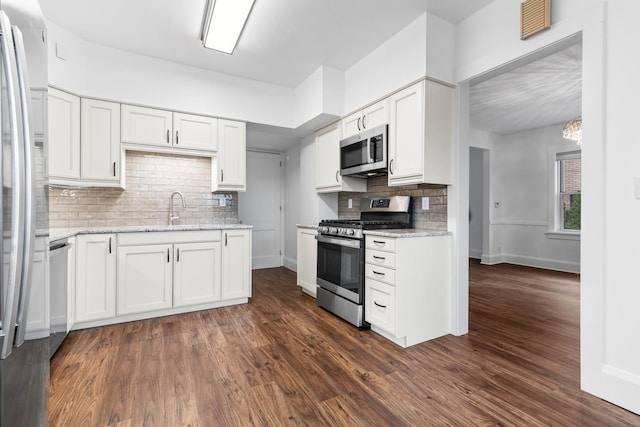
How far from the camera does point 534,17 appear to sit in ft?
6.61

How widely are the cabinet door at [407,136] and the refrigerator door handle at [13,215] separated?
2.39 m

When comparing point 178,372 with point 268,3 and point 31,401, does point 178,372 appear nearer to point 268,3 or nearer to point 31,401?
point 31,401

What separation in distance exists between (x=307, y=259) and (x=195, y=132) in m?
1.99

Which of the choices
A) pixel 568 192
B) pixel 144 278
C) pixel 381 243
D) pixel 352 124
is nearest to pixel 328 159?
pixel 352 124

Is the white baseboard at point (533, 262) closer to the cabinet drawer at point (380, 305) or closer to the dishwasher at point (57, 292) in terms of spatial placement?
the cabinet drawer at point (380, 305)

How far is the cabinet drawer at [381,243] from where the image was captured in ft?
8.02

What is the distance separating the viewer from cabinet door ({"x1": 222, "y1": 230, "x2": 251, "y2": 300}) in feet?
11.0

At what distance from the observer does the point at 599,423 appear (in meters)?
1.52

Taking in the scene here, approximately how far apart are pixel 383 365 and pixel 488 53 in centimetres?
245

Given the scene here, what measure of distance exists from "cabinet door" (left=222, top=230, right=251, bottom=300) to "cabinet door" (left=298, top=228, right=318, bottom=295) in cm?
75

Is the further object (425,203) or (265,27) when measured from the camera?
(425,203)

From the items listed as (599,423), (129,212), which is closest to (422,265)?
(599,423)

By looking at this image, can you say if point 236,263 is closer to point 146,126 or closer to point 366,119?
point 146,126

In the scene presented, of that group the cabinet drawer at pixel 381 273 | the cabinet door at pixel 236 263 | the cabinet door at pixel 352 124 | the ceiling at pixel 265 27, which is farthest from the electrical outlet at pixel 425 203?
the cabinet door at pixel 236 263
